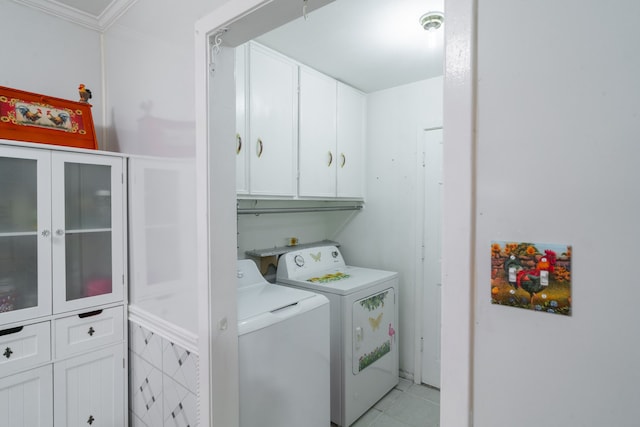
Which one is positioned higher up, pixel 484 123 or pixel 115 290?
pixel 484 123

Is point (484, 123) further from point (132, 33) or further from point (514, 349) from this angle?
point (132, 33)

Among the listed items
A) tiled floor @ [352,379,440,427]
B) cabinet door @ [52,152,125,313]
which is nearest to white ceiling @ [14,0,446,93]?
cabinet door @ [52,152,125,313]

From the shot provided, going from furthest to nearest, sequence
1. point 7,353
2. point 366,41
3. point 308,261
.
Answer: point 308,261
point 366,41
point 7,353

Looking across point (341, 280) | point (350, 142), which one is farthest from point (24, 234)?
point (350, 142)

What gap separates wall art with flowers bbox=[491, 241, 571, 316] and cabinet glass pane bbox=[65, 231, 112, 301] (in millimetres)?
1857

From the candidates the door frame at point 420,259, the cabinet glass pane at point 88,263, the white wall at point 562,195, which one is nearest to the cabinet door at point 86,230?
the cabinet glass pane at point 88,263

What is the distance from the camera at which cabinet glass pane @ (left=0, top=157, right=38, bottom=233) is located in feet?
4.62

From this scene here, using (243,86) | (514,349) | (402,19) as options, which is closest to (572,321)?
(514,349)

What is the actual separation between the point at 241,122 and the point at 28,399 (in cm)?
168

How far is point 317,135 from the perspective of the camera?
7.97 feet

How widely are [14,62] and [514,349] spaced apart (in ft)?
8.32

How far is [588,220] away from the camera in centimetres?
58

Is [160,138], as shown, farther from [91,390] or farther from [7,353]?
[91,390]

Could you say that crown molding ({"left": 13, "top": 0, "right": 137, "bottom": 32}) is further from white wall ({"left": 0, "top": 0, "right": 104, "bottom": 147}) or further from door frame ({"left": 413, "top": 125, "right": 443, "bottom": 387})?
door frame ({"left": 413, "top": 125, "right": 443, "bottom": 387})
